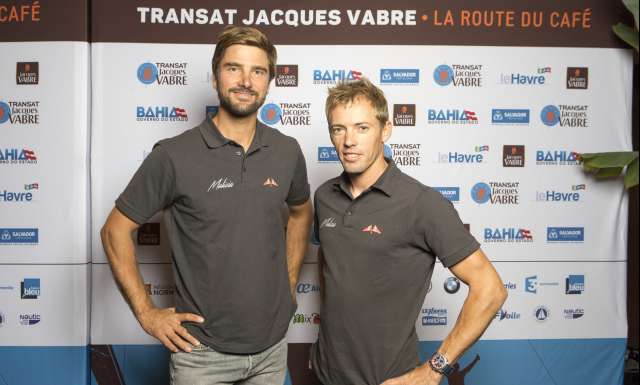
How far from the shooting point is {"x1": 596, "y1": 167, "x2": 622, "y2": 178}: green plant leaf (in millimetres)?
2834

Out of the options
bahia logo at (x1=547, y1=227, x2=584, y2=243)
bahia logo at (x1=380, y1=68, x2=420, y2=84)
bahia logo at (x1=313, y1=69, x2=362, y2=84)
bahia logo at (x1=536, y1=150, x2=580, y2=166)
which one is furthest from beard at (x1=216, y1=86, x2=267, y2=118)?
bahia logo at (x1=547, y1=227, x2=584, y2=243)

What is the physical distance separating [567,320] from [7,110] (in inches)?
116

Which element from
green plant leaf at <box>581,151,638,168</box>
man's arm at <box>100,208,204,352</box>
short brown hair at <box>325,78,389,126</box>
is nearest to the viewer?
short brown hair at <box>325,78,389,126</box>

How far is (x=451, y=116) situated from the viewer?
2.82m

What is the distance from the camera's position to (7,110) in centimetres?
273

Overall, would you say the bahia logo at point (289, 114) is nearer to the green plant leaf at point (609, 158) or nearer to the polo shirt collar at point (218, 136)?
the polo shirt collar at point (218, 136)

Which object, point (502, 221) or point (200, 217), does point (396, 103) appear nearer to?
point (502, 221)

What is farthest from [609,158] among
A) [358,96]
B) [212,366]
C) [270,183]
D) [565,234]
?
[212,366]

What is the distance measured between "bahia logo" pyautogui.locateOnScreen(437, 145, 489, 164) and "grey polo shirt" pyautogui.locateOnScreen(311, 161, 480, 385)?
125cm

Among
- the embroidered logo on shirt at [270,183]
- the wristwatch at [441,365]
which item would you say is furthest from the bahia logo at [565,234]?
the embroidered logo on shirt at [270,183]

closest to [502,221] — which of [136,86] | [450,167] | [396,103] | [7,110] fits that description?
[450,167]

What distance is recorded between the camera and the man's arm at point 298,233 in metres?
2.18

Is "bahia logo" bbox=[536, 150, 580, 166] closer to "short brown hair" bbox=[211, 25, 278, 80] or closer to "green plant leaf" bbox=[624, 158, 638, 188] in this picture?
"green plant leaf" bbox=[624, 158, 638, 188]

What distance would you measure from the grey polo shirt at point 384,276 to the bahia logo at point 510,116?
4.59 ft
